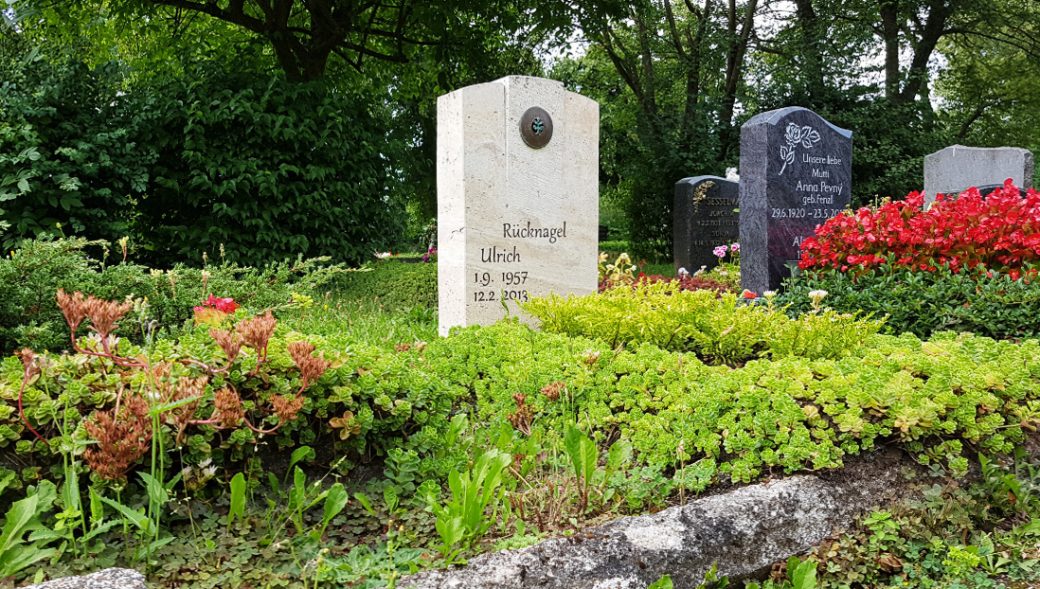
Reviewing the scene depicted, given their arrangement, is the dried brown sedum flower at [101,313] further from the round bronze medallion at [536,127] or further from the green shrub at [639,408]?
the round bronze medallion at [536,127]

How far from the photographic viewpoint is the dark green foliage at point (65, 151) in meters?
7.94

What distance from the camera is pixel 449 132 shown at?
19.2 ft

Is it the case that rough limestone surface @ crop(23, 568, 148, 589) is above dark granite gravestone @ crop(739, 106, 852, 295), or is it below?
below

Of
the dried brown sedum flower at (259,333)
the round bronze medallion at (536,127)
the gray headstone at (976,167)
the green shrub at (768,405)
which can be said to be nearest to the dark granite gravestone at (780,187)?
the round bronze medallion at (536,127)

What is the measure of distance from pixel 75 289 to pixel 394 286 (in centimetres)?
521

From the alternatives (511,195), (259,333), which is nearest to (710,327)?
(511,195)

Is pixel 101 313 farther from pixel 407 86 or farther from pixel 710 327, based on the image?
pixel 407 86

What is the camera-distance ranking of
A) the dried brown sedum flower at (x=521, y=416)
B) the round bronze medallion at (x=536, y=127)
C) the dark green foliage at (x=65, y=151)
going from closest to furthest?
the dried brown sedum flower at (x=521, y=416), the round bronze medallion at (x=536, y=127), the dark green foliage at (x=65, y=151)

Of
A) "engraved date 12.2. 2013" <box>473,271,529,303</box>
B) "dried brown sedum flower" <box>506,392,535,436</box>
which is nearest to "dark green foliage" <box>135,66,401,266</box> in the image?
"engraved date 12.2. 2013" <box>473,271,529,303</box>

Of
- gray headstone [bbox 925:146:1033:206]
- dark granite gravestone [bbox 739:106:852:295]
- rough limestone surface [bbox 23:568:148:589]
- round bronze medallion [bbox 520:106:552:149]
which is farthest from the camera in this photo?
gray headstone [bbox 925:146:1033:206]

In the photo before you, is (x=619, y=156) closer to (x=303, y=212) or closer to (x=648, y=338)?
(x=303, y=212)

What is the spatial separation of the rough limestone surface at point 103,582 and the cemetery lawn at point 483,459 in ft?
0.75

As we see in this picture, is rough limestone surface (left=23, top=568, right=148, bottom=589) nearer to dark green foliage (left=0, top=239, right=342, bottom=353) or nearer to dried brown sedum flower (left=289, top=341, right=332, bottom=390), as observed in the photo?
dried brown sedum flower (left=289, top=341, right=332, bottom=390)

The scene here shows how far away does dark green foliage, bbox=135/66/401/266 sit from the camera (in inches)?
365
